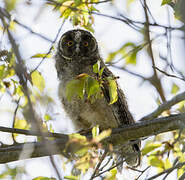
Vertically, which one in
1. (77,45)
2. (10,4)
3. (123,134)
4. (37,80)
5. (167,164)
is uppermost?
(77,45)

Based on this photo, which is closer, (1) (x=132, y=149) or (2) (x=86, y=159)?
(2) (x=86, y=159)

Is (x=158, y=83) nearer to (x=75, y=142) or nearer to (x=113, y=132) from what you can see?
(x=113, y=132)

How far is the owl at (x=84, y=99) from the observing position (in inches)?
153

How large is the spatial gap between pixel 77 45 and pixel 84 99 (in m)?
0.96

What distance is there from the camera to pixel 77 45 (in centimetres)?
443

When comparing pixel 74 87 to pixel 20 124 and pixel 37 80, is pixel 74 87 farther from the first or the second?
pixel 20 124

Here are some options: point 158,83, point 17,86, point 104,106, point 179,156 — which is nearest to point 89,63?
point 104,106

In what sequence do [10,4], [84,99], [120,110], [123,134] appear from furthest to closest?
[120,110] < [84,99] < [123,134] < [10,4]

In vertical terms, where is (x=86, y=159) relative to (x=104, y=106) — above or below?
below

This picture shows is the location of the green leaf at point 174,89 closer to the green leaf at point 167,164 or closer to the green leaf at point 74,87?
the green leaf at point 167,164

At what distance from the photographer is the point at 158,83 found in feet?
12.3

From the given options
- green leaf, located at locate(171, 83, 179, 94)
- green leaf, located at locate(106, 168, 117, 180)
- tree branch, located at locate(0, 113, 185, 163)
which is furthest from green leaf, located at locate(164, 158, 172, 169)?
green leaf, located at locate(171, 83, 179, 94)

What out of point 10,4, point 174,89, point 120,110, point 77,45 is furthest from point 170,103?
point 10,4

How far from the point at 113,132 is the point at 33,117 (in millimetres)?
1967
